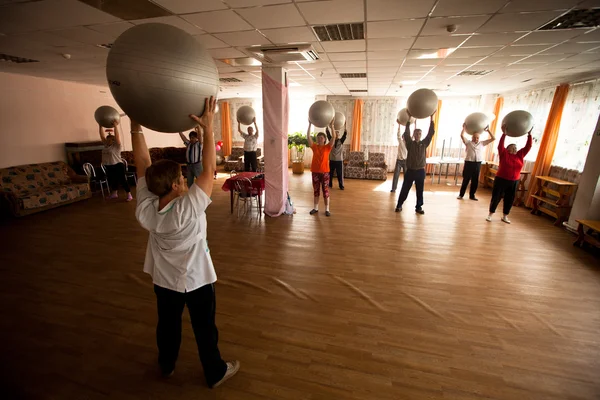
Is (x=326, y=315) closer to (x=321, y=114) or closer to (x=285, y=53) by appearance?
(x=321, y=114)

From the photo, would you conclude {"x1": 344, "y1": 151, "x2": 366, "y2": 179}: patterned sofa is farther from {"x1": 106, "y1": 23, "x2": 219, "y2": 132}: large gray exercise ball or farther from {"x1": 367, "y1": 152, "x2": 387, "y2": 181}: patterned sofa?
{"x1": 106, "y1": 23, "x2": 219, "y2": 132}: large gray exercise ball

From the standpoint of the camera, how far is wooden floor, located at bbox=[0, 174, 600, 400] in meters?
1.79

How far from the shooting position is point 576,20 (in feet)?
9.01

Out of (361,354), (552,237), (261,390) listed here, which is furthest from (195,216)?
(552,237)

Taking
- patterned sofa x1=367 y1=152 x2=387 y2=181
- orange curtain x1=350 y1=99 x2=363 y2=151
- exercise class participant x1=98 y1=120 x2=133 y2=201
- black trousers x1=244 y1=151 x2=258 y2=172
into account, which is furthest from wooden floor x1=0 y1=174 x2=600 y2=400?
orange curtain x1=350 y1=99 x2=363 y2=151

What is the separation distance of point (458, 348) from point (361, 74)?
529 centimetres

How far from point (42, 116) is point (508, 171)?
930cm

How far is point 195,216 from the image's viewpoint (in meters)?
1.42

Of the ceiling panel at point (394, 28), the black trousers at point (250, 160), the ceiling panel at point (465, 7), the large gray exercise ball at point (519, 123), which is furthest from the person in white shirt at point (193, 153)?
the large gray exercise ball at point (519, 123)

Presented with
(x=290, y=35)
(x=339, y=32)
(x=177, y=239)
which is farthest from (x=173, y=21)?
(x=177, y=239)

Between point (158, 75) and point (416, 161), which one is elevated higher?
point (158, 75)

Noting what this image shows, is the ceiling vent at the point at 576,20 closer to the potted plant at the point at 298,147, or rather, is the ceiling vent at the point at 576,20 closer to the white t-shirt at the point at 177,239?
the white t-shirt at the point at 177,239

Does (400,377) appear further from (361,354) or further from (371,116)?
(371,116)

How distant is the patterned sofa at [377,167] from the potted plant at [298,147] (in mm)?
2310
